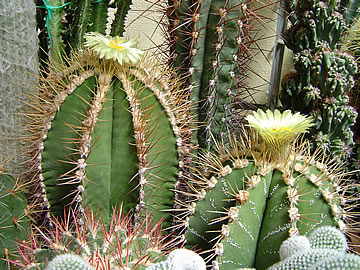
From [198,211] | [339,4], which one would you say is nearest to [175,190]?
[198,211]

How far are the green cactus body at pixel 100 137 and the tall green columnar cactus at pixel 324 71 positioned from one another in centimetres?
52

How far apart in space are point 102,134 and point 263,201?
39cm

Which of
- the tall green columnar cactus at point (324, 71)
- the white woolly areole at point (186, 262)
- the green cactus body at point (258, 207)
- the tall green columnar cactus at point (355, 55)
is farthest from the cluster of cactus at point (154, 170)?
the tall green columnar cactus at point (355, 55)

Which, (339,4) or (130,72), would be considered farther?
(339,4)

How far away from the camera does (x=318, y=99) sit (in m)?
1.19

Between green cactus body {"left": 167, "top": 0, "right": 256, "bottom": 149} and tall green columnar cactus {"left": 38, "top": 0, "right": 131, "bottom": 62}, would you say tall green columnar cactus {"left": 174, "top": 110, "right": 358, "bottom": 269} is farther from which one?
tall green columnar cactus {"left": 38, "top": 0, "right": 131, "bottom": 62}

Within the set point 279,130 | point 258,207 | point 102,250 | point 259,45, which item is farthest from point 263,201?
point 259,45

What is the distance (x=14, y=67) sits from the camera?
3.22ft

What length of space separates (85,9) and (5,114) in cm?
38

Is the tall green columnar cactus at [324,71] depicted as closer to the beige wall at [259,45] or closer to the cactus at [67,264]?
the beige wall at [259,45]

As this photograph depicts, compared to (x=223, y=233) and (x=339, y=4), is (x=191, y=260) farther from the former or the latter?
(x=339, y=4)

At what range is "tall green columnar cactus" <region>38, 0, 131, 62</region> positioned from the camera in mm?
1088

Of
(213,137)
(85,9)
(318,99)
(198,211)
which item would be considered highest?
(85,9)

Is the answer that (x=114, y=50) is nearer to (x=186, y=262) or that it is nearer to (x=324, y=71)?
(x=186, y=262)
